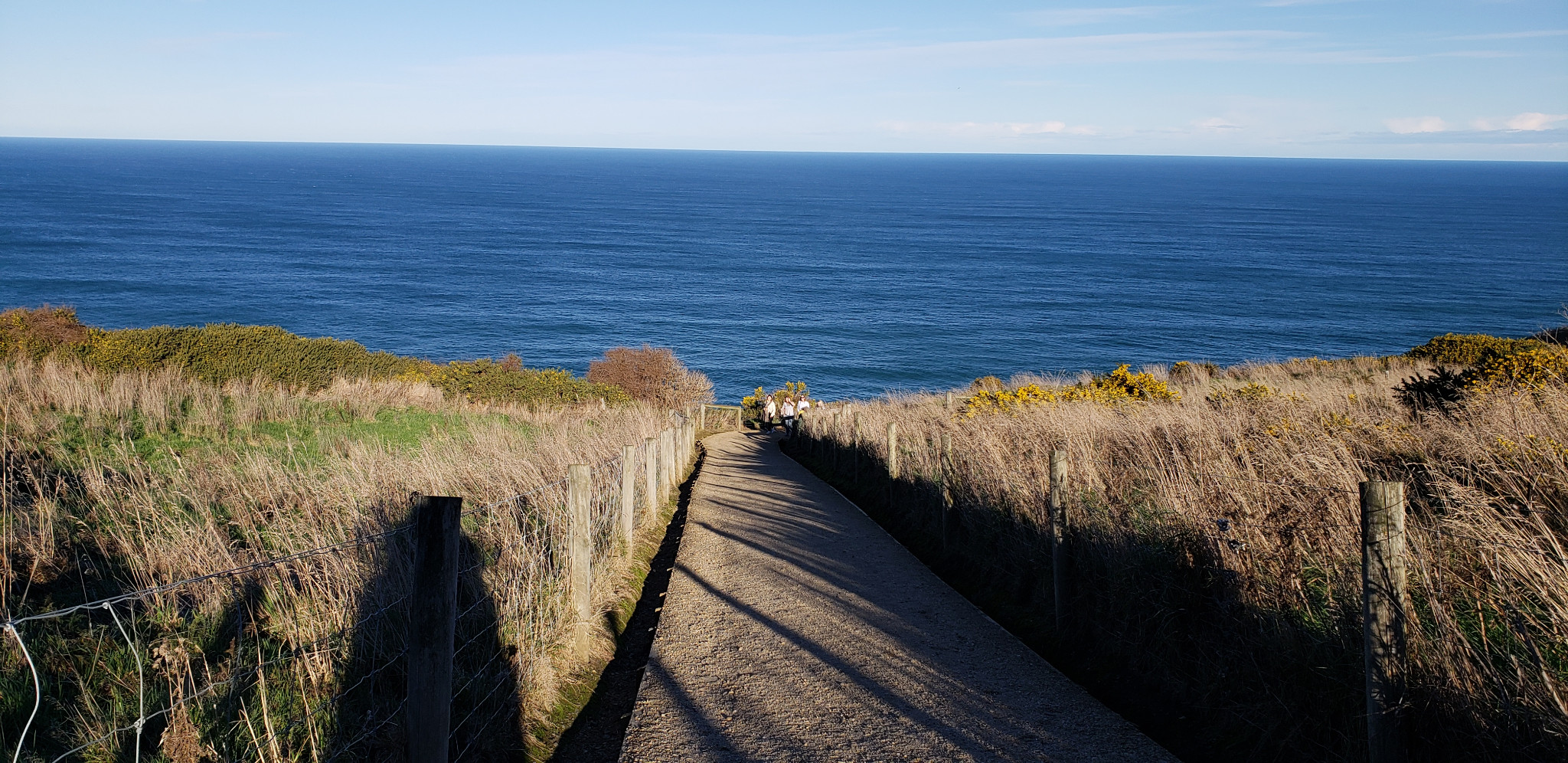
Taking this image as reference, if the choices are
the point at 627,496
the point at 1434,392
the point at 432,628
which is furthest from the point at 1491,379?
the point at 432,628

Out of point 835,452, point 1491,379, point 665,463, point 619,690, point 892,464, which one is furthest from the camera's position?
point 835,452

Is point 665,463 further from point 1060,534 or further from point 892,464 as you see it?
point 1060,534

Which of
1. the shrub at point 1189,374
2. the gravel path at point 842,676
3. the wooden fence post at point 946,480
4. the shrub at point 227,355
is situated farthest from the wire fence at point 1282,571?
the shrub at point 227,355

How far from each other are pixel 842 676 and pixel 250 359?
2277cm

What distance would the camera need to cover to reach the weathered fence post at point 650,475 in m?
11.8

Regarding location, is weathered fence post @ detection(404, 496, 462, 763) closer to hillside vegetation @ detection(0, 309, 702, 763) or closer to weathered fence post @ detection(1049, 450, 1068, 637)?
A: hillside vegetation @ detection(0, 309, 702, 763)

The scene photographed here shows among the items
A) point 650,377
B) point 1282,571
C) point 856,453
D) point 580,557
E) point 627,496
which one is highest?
point 1282,571

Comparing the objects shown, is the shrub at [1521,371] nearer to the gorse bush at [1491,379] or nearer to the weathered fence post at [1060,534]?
the gorse bush at [1491,379]

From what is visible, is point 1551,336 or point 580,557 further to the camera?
point 1551,336

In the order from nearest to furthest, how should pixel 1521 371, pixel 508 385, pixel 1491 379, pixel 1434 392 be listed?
1. pixel 1491 379
2. pixel 1521 371
3. pixel 1434 392
4. pixel 508 385

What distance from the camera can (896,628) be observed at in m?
7.77

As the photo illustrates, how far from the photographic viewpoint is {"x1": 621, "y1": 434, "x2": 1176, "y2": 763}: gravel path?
18.3 ft

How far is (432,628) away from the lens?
168 inches

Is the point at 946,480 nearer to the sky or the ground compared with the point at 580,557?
nearer to the ground
